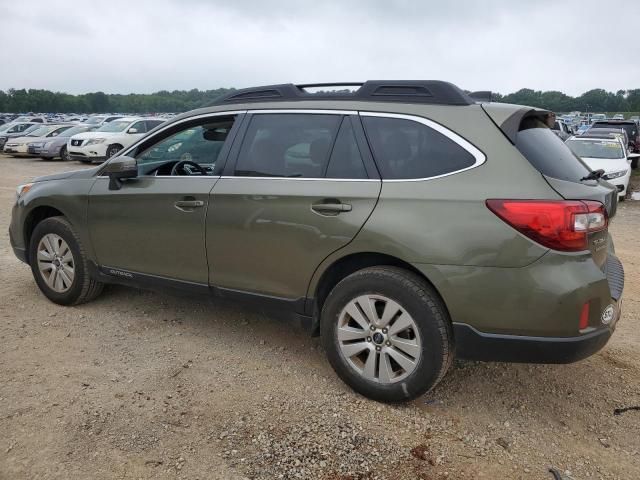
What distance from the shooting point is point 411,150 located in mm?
2947

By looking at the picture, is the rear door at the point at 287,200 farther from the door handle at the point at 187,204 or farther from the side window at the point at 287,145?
the door handle at the point at 187,204

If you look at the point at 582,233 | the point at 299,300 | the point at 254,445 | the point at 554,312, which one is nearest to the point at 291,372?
the point at 299,300

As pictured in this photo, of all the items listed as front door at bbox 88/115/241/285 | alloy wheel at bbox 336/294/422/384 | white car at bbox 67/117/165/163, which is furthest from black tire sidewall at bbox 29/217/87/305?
white car at bbox 67/117/165/163

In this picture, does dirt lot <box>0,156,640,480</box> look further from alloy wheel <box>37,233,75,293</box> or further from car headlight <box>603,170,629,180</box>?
car headlight <box>603,170,629,180</box>

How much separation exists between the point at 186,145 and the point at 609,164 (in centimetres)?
1075

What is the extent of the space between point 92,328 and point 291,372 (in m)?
1.67

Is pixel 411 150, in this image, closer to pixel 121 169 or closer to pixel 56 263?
pixel 121 169

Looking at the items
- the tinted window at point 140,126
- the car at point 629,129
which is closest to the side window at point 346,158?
the tinted window at point 140,126

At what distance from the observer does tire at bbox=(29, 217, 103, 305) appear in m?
4.28

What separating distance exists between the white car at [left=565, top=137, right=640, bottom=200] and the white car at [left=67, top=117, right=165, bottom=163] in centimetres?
1314

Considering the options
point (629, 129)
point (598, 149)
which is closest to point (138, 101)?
point (629, 129)

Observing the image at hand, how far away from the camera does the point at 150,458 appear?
2.57 m

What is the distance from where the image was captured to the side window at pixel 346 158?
3.05 m

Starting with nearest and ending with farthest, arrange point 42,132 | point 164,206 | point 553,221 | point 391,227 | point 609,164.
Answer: point 553,221, point 391,227, point 164,206, point 609,164, point 42,132
